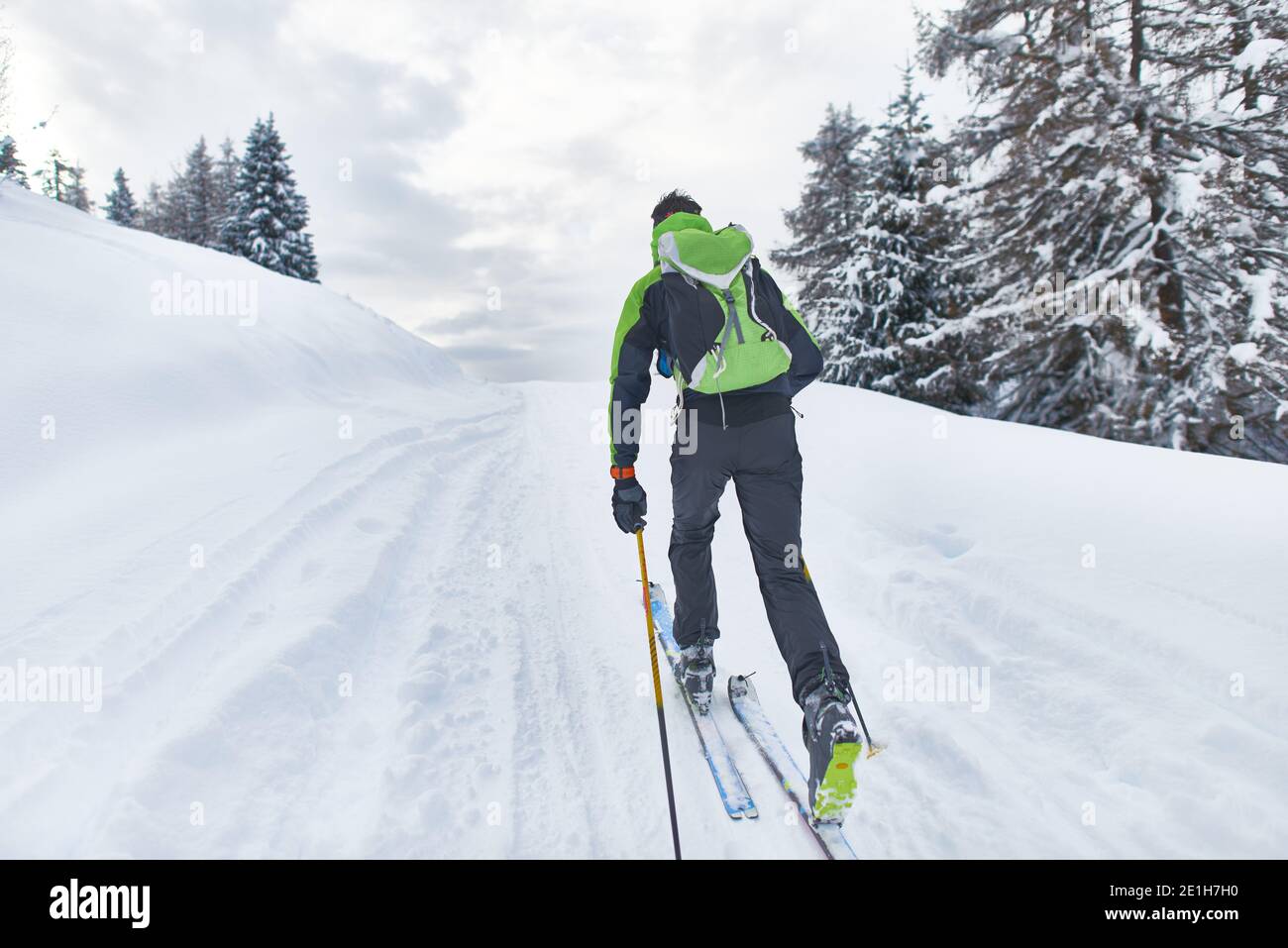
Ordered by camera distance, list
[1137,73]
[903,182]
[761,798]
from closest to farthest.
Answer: [761,798] < [1137,73] < [903,182]

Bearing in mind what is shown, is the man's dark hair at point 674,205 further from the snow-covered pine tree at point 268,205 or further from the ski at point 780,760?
the snow-covered pine tree at point 268,205

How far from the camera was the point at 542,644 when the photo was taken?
4.06 m

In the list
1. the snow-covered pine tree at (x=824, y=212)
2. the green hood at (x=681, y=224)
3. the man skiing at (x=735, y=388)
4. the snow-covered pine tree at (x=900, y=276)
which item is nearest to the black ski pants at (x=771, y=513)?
the man skiing at (x=735, y=388)

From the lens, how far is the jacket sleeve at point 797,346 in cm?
307

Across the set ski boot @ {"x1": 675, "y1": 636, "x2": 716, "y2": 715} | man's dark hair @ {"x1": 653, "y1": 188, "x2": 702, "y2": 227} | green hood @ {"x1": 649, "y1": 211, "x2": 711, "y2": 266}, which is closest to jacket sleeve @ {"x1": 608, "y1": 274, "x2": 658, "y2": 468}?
green hood @ {"x1": 649, "y1": 211, "x2": 711, "y2": 266}

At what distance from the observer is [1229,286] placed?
9961 mm

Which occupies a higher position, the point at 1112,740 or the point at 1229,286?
the point at 1229,286

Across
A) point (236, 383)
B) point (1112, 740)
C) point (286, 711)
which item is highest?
point (236, 383)

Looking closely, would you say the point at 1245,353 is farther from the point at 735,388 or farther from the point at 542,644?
the point at 542,644

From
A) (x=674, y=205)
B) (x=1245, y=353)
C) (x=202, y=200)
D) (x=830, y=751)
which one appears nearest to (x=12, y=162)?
(x=202, y=200)
